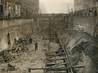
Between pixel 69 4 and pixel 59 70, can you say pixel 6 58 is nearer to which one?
pixel 59 70

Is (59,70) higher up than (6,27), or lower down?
lower down

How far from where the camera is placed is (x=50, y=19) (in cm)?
5103

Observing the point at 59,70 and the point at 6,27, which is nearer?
the point at 59,70

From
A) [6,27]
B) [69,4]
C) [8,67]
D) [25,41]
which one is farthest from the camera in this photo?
[69,4]

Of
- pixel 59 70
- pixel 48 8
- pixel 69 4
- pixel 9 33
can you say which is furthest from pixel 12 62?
pixel 48 8

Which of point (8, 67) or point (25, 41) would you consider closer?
point (8, 67)

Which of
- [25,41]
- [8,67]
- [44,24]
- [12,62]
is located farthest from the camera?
[44,24]

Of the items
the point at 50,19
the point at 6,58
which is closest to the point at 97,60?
the point at 6,58

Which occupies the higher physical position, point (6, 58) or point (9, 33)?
point (9, 33)

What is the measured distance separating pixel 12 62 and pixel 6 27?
613cm

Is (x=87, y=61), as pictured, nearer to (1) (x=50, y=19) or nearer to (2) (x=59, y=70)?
(2) (x=59, y=70)

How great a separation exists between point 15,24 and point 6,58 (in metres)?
9.15

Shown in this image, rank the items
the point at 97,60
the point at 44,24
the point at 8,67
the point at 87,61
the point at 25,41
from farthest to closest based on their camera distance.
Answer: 1. the point at 44,24
2. the point at 25,41
3. the point at 8,67
4. the point at 87,61
5. the point at 97,60

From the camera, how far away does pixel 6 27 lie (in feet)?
66.0
